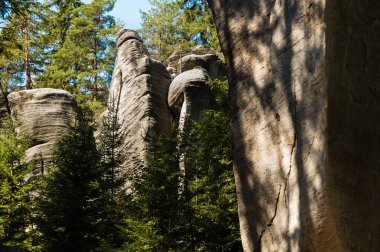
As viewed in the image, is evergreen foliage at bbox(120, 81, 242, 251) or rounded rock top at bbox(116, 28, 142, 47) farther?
rounded rock top at bbox(116, 28, 142, 47)

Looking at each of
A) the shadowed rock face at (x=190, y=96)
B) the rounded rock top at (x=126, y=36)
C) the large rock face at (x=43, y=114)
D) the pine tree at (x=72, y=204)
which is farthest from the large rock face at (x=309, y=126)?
the rounded rock top at (x=126, y=36)

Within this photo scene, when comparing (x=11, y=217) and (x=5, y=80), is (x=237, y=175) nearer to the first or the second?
(x=11, y=217)

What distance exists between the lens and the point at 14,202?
12.9 metres

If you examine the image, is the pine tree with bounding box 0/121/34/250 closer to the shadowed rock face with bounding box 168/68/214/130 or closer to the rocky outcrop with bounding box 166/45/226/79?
the shadowed rock face with bounding box 168/68/214/130

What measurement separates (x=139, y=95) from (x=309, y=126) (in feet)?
51.3

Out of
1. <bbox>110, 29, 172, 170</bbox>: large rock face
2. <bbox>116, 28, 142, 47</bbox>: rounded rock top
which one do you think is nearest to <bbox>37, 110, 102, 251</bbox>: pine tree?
<bbox>110, 29, 172, 170</bbox>: large rock face

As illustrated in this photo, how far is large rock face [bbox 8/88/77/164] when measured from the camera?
19.5m

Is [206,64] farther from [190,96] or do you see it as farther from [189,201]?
[189,201]

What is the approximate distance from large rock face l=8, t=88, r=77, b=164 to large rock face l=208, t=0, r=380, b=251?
1490 cm

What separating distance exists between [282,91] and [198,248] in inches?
235

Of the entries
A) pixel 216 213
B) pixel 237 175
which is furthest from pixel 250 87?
pixel 216 213

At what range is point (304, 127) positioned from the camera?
4594 mm

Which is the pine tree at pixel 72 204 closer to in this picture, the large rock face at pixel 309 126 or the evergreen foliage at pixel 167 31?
the large rock face at pixel 309 126

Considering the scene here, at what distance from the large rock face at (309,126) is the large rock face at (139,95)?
41.3ft
